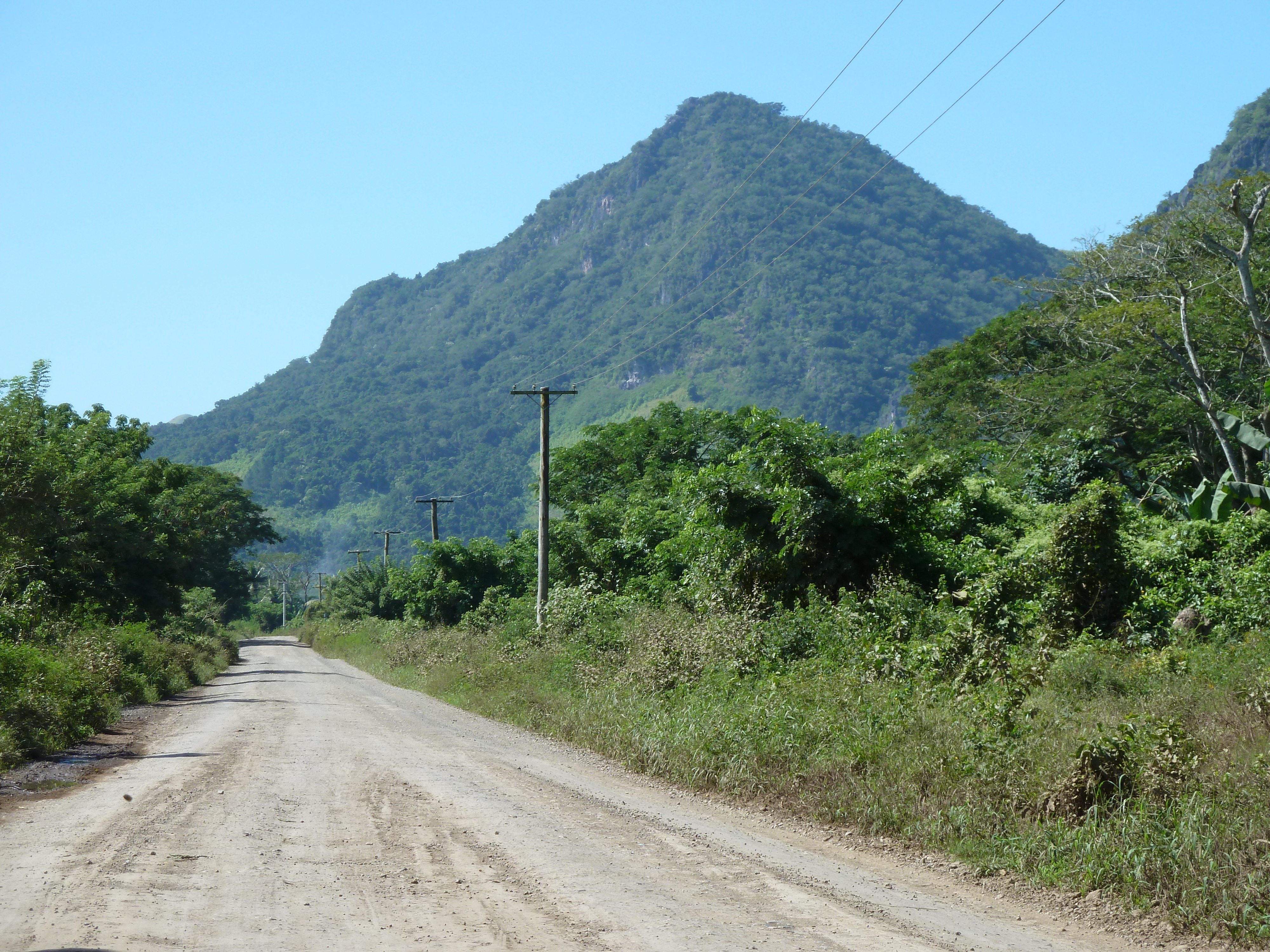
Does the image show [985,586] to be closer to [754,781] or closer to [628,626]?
[754,781]

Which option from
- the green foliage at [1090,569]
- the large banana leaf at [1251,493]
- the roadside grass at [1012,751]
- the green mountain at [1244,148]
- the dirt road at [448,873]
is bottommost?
the dirt road at [448,873]

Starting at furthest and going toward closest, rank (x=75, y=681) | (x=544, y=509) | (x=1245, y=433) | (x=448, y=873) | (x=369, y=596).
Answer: (x=369, y=596)
(x=544, y=509)
(x=75, y=681)
(x=1245, y=433)
(x=448, y=873)

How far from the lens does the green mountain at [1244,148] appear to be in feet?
211

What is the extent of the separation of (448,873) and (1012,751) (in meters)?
4.38

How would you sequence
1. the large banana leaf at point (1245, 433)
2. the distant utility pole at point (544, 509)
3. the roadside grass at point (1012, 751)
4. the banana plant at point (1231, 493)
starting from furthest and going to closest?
1. the distant utility pole at point (544, 509)
2. the large banana leaf at point (1245, 433)
3. the banana plant at point (1231, 493)
4. the roadside grass at point (1012, 751)

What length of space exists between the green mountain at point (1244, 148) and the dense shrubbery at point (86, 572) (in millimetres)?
56330

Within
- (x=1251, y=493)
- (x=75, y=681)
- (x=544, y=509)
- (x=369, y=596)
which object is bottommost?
(x=75, y=681)

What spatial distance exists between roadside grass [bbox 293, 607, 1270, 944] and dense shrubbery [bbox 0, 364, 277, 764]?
24.4 feet

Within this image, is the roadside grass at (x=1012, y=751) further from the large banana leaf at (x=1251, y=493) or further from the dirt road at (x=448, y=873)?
the large banana leaf at (x=1251, y=493)

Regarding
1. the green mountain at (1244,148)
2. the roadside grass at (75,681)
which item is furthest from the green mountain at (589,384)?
the roadside grass at (75,681)

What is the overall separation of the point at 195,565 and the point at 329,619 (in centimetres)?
1832

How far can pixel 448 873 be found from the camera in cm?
666

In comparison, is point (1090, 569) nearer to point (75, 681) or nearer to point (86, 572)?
point (75, 681)

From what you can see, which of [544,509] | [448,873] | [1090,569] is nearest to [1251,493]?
[1090,569]
